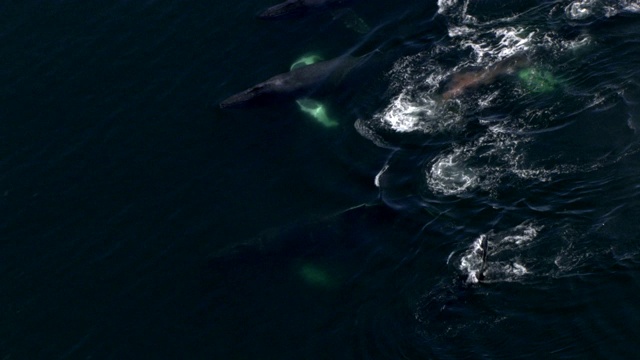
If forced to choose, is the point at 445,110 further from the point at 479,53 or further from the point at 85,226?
the point at 85,226

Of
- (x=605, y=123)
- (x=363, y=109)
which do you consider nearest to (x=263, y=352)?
(x=363, y=109)

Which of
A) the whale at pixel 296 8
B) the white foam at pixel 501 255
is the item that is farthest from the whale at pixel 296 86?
the white foam at pixel 501 255

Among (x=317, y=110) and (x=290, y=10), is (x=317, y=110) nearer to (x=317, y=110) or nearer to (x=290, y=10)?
(x=317, y=110)

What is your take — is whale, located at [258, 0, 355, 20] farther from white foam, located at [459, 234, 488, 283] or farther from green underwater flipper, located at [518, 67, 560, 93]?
white foam, located at [459, 234, 488, 283]

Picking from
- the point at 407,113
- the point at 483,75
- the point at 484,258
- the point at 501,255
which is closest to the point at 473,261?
the point at 484,258

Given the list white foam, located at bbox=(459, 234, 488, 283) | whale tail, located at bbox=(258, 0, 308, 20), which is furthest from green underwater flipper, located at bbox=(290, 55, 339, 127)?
white foam, located at bbox=(459, 234, 488, 283)

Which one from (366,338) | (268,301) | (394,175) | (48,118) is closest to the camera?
(366,338)
